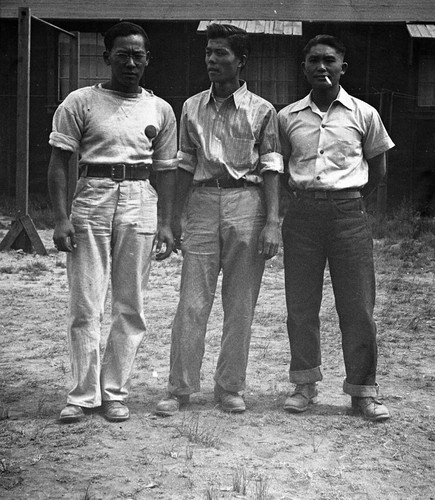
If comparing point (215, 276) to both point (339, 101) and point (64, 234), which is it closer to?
point (64, 234)

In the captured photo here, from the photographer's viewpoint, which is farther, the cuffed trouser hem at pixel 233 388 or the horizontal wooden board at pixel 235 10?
the horizontal wooden board at pixel 235 10

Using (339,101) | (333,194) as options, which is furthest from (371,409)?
(339,101)

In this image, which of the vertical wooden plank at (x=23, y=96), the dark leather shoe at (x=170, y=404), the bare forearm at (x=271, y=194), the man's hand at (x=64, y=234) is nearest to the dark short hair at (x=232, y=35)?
the bare forearm at (x=271, y=194)

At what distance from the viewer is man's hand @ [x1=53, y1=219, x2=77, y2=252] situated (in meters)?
4.03

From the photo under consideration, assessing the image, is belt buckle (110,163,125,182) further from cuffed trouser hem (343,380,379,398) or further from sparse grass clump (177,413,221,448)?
cuffed trouser hem (343,380,379,398)

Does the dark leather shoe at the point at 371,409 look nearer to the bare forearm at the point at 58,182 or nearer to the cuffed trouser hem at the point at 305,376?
the cuffed trouser hem at the point at 305,376

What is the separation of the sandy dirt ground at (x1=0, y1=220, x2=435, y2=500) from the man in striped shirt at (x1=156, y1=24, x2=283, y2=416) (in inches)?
12.0

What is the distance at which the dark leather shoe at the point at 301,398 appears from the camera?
4371 mm

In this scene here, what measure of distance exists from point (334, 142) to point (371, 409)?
1.43 metres

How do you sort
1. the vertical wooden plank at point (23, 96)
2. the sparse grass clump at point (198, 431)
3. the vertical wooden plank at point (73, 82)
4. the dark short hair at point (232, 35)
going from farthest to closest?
the vertical wooden plank at point (73, 82)
the vertical wooden plank at point (23, 96)
the dark short hair at point (232, 35)
the sparse grass clump at point (198, 431)

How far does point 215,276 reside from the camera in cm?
441

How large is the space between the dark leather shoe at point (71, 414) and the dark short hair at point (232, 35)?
2.03 m

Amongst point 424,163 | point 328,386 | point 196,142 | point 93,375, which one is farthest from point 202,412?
point 424,163

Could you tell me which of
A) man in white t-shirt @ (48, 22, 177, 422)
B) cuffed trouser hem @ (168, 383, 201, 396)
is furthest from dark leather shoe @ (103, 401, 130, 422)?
cuffed trouser hem @ (168, 383, 201, 396)
